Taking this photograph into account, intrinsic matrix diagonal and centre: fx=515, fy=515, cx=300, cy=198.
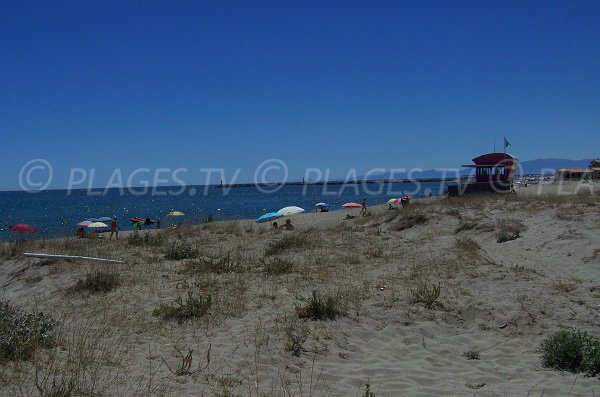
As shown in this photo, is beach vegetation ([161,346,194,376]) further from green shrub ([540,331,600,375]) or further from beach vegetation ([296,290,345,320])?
green shrub ([540,331,600,375])

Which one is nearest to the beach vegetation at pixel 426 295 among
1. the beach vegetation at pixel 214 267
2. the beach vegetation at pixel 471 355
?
the beach vegetation at pixel 471 355

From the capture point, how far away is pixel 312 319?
7270mm

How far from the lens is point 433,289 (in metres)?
8.46

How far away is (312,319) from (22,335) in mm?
3617

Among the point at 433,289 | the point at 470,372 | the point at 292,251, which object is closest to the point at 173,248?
the point at 292,251

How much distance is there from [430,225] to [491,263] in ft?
24.6

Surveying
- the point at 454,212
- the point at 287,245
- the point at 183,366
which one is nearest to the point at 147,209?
the point at 454,212

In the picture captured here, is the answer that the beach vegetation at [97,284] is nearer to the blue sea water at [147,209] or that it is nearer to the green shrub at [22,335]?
the green shrub at [22,335]

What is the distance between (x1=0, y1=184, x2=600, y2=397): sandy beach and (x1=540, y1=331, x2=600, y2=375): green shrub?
6.6 inches

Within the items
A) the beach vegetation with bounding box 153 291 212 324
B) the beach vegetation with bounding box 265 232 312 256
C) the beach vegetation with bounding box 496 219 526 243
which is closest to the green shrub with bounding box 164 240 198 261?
the beach vegetation with bounding box 265 232 312 256

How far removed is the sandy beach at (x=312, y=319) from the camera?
5.21 metres

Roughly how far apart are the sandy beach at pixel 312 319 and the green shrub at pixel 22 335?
0.47 ft

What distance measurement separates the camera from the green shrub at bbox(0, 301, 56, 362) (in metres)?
5.41

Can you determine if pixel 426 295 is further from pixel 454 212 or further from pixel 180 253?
pixel 454 212
